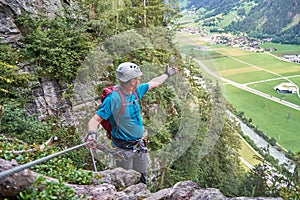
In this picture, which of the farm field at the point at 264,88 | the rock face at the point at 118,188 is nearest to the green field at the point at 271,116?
the farm field at the point at 264,88

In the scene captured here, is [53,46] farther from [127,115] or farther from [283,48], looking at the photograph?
[283,48]

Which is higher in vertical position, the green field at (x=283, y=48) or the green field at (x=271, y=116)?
the green field at (x=283, y=48)

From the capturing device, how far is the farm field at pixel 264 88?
64.4 feet

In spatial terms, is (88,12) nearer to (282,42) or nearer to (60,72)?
(60,72)

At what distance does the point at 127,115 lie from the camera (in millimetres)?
3234

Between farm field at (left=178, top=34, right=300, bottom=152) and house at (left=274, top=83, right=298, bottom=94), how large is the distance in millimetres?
488

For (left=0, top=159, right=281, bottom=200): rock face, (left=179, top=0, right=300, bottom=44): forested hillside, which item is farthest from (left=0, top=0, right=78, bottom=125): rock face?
(left=179, top=0, right=300, bottom=44): forested hillside

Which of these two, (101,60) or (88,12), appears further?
(88,12)

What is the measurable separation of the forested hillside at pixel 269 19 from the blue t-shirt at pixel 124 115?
143 ft

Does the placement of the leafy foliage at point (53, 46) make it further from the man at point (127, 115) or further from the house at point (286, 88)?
the house at point (286, 88)

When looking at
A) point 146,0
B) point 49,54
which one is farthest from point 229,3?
point 49,54

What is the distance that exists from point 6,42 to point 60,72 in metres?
1.44

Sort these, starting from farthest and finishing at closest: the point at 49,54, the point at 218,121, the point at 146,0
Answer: the point at 146,0 < the point at 49,54 < the point at 218,121

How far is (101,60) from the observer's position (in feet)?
16.9
